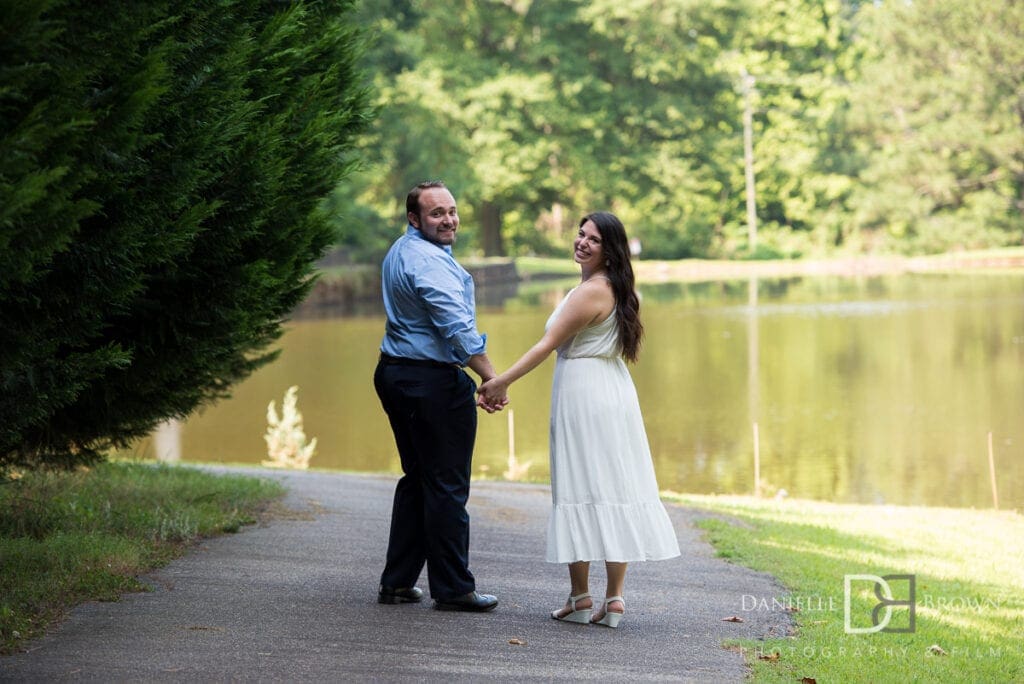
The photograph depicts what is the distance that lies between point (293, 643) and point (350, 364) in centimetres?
2426

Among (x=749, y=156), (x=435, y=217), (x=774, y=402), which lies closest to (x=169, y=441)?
(x=774, y=402)

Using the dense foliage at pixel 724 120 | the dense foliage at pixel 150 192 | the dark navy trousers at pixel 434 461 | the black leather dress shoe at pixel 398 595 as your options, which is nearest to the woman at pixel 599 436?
the dark navy trousers at pixel 434 461

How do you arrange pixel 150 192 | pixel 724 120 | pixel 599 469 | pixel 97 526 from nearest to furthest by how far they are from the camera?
pixel 150 192, pixel 599 469, pixel 97 526, pixel 724 120

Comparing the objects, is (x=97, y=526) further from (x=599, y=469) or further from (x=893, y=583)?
(x=893, y=583)

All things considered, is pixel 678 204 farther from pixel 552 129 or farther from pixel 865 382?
pixel 865 382

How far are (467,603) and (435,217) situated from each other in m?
1.86

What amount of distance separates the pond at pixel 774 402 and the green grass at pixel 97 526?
7.37 meters

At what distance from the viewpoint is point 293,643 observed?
5.97 meters

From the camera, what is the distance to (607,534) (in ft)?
21.5

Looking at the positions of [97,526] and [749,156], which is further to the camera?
[749,156]

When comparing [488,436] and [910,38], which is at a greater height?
[910,38]

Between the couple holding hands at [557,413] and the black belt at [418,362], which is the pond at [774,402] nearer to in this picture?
the couple holding hands at [557,413]

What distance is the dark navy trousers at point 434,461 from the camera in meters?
6.43

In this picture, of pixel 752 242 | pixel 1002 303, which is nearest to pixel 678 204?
A: pixel 752 242
